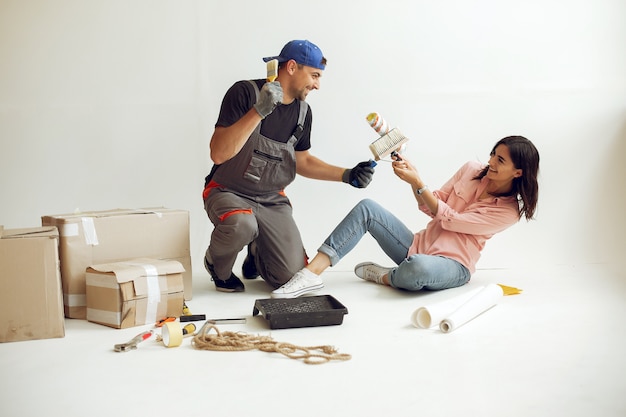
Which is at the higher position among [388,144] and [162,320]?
[388,144]

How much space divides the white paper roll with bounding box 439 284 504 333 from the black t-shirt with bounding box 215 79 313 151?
3.83ft

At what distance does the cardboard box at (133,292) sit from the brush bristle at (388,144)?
3.48 ft

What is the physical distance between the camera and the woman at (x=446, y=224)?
2.95m

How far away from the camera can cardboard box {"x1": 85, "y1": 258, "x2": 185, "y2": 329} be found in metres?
2.44

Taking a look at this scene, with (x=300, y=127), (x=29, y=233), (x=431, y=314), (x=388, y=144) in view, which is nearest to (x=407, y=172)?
(x=388, y=144)

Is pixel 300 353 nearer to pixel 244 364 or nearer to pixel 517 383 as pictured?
pixel 244 364

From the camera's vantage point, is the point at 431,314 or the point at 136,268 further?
the point at 136,268

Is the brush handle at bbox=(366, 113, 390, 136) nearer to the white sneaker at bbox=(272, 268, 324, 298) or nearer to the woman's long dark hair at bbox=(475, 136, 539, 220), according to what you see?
the woman's long dark hair at bbox=(475, 136, 539, 220)

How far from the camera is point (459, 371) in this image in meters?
1.96

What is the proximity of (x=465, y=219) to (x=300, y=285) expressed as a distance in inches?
32.3

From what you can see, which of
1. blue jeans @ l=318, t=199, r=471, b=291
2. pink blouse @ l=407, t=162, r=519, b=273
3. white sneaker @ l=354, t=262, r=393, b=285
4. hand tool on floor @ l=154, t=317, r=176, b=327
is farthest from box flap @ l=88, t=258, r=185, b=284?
pink blouse @ l=407, t=162, r=519, b=273

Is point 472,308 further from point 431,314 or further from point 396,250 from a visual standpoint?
point 396,250

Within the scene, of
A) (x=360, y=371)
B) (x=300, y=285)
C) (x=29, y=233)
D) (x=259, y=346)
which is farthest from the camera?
(x=300, y=285)

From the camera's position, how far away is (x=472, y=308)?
2.51 metres
